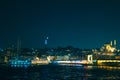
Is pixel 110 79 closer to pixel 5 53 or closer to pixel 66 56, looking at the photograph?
pixel 5 53

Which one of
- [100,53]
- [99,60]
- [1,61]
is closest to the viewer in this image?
[1,61]

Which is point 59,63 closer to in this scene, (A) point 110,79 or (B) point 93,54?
(B) point 93,54

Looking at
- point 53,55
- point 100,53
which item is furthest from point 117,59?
point 53,55

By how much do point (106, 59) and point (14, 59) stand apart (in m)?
29.4

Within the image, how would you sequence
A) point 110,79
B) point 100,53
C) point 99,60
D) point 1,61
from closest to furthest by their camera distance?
1. point 110,79
2. point 1,61
3. point 99,60
4. point 100,53

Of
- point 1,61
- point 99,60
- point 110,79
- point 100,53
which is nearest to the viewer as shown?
point 110,79

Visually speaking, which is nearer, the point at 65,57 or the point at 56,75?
the point at 56,75

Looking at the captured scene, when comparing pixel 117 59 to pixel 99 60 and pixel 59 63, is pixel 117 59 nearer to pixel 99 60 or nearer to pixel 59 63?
pixel 99 60

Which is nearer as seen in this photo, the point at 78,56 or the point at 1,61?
the point at 1,61

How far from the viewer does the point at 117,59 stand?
6309 inches

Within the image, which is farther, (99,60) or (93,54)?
(93,54)

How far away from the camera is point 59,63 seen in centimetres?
17388

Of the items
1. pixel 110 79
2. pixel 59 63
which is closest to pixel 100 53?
pixel 59 63

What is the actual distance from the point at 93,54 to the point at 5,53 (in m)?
33.2
